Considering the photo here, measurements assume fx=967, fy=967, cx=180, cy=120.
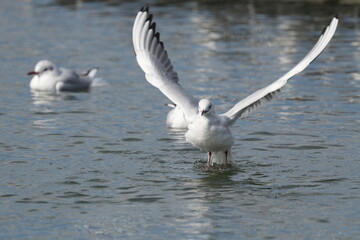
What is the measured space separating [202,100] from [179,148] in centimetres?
228

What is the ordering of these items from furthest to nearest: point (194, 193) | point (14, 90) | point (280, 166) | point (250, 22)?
point (250, 22)
point (14, 90)
point (280, 166)
point (194, 193)

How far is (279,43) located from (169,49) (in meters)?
2.97

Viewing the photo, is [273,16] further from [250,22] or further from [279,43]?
[279,43]

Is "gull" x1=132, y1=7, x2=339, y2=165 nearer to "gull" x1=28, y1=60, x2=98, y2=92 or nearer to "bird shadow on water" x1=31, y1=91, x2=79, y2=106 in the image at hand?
"bird shadow on water" x1=31, y1=91, x2=79, y2=106

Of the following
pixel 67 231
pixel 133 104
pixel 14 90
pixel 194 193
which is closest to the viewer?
pixel 67 231

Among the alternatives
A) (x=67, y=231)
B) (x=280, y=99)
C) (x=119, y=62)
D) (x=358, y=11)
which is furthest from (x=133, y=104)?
(x=358, y=11)

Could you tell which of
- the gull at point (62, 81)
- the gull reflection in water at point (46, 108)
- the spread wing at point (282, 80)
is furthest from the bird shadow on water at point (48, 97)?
the spread wing at point (282, 80)

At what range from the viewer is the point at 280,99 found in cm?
1725

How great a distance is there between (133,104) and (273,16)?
13905 millimetres

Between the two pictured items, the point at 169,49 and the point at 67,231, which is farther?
the point at 169,49

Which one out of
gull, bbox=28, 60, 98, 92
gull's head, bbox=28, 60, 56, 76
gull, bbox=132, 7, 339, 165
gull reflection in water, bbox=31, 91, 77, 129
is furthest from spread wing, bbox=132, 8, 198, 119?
gull's head, bbox=28, 60, 56, 76

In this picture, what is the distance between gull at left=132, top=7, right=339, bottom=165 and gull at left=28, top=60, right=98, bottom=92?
5804 millimetres

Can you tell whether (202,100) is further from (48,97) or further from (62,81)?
(62,81)

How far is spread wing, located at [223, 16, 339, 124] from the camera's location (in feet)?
36.5
